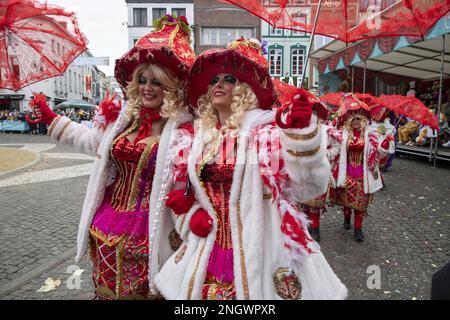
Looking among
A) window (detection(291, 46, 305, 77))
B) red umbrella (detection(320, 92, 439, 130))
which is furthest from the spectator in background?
window (detection(291, 46, 305, 77))

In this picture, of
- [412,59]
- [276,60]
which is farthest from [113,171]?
[276,60]

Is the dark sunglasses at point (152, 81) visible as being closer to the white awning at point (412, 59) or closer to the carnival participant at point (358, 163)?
the carnival participant at point (358, 163)

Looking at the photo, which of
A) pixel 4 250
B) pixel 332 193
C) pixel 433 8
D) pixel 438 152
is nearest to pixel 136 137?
pixel 433 8

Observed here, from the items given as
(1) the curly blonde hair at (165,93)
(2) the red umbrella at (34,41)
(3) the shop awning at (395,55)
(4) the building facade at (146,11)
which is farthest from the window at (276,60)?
(1) the curly blonde hair at (165,93)

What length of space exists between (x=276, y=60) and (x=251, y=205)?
30.6 m

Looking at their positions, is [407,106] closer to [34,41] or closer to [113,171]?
[113,171]

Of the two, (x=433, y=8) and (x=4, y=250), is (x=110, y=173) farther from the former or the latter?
(x=4, y=250)

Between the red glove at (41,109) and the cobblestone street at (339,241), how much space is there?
178 cm

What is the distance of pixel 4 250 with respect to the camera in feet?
14.1

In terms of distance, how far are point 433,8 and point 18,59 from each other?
304 centimetres

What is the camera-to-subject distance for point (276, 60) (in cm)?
3048

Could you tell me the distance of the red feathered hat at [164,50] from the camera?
230cm

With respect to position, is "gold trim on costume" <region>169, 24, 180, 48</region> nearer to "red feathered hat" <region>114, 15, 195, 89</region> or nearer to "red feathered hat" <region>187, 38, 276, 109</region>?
"red feathered hat" <region>114, 15, 195, 89</region>

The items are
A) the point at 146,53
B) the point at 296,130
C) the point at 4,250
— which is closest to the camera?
the point at 296,130
